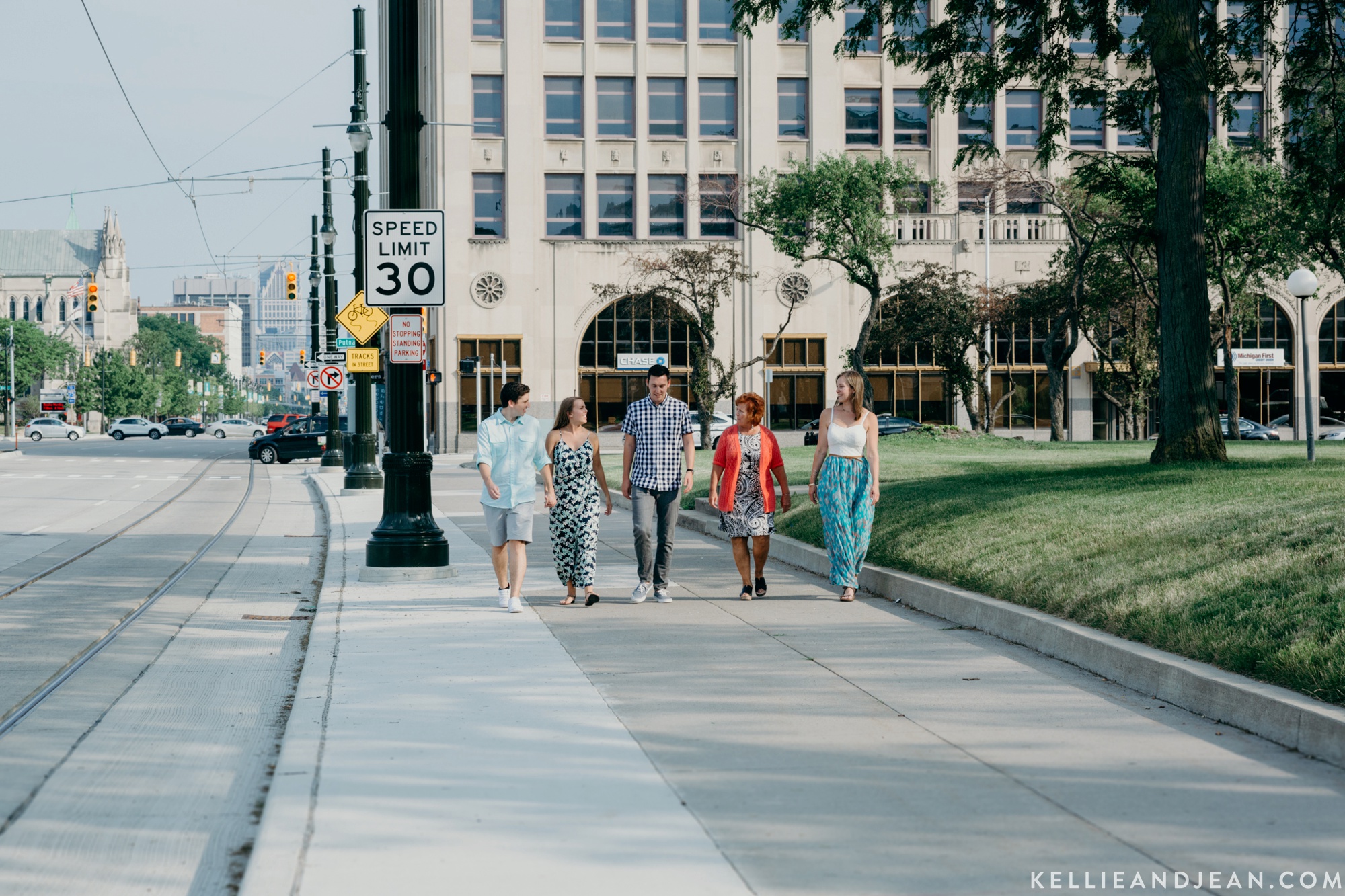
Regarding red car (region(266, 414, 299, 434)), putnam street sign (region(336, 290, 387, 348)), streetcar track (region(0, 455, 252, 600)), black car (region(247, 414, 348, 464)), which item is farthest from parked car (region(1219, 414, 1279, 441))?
red car (region(266, 414, 299, 434))

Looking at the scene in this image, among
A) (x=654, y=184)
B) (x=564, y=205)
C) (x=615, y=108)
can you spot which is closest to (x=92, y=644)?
(x=564, y=205)

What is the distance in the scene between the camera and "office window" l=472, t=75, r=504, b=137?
176ft

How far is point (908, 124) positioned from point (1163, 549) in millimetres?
48255

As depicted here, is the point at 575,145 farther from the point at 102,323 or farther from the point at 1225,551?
the point at 102,323

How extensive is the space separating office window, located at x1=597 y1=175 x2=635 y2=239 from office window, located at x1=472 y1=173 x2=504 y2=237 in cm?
389

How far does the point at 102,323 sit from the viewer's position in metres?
167

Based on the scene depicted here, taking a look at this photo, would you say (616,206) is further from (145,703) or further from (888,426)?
(145,703)

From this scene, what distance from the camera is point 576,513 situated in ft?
35.2

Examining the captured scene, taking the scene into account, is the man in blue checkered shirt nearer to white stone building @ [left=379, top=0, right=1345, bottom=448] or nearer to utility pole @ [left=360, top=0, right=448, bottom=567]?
utility pole @ [left=360, top=0, right=448, bottom=567]

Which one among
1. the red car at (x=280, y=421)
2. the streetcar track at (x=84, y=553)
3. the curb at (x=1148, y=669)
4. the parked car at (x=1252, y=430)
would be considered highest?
the red car at (x=280, y=421)

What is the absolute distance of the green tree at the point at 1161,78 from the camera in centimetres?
1566

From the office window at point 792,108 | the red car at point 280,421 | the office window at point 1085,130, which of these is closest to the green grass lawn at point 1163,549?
the office window at point 792,108

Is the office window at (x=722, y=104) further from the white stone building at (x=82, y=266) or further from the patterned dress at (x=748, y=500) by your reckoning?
the white stone building at (x=82, y=266)

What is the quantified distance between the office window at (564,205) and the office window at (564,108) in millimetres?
1786
